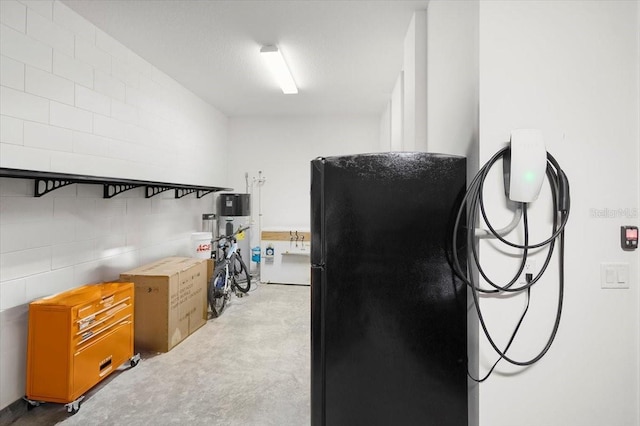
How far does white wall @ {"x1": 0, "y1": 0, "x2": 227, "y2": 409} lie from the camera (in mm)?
2166

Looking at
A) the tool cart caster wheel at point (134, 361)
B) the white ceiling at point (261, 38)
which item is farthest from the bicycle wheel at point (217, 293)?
the white ceiling at point (261, 38)

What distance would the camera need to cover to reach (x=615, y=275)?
1326 mm

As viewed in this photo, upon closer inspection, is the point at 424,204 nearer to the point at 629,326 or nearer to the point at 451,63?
the point at 629,326

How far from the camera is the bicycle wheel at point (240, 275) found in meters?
4.73

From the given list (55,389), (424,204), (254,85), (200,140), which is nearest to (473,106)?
(424,204)

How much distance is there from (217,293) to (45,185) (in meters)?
2.14

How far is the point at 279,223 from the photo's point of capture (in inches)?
238

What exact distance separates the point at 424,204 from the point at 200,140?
14.9ft

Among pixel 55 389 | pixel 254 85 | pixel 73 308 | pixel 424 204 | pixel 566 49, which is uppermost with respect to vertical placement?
pixel 254 85

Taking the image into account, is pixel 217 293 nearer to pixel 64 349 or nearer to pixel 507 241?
pixel 64 349

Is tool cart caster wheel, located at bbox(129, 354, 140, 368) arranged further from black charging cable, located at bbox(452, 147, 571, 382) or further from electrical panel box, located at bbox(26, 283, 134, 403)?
black charging cable, located at bbox(452, 147, 571, 382)

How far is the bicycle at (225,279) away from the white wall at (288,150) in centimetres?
118

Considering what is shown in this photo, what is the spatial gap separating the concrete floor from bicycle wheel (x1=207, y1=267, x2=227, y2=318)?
0.97ft

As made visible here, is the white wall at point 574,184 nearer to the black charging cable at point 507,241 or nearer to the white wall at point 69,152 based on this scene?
the black charging cable at point 507,241
